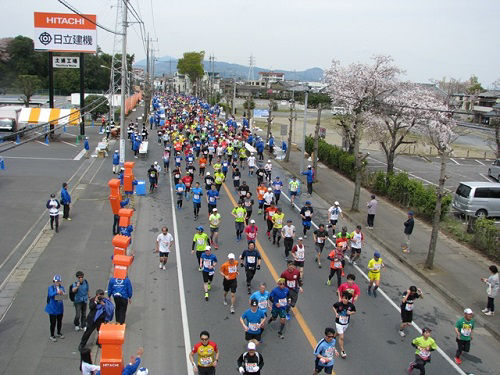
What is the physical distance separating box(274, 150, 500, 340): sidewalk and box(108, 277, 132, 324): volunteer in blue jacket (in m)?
8.81

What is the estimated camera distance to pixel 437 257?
16.4m

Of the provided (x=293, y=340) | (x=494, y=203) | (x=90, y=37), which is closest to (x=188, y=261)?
(x=293, y=340)

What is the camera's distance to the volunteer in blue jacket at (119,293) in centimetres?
1009

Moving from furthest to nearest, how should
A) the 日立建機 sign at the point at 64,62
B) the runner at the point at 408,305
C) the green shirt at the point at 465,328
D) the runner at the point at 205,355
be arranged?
the 日立建機 sign at the point at 64,62
the runner at the point at 408,305
the green shirt at the point at 465,328
the runner at the point at 205,355

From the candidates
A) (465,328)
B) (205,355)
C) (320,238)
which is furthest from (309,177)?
(205,355)

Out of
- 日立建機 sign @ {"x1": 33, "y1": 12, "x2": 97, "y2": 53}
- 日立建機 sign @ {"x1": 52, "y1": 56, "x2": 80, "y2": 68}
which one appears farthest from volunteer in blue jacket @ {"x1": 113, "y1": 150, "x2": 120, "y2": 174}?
日立建機 sign @ {"x1": 52, "y1": 56, "x2": 80, "y2": 68}

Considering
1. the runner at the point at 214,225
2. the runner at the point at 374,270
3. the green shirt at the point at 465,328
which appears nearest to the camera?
the green shirt at the point at 465,328

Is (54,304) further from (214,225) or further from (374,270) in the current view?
(374,270)

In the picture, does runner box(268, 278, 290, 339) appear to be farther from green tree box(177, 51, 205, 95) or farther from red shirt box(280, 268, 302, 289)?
green tree box(177, 51, 205, 95)

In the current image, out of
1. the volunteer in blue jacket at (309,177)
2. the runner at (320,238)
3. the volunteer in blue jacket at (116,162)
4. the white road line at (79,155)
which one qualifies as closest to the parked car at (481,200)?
the volunteer in blue jacket at (309,177)

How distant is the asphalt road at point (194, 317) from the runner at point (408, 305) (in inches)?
10.6

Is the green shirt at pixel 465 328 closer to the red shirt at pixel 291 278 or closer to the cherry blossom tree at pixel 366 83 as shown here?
the red shirt at pixel 291 278

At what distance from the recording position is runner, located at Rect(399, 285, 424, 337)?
10469 millimetres

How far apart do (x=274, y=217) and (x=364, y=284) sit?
3.82 m
